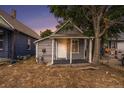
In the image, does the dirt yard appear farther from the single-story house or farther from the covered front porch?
the covered front porch

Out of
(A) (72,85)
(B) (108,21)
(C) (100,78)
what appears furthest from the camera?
(B) (108,21)

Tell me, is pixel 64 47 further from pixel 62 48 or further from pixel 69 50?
pixel 69 50

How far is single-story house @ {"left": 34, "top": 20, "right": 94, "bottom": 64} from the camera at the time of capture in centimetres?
1707

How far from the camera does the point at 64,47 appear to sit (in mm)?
18391

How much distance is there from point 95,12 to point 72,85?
264 inches

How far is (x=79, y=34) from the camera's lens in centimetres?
1761

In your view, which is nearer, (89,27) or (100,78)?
(100,78)

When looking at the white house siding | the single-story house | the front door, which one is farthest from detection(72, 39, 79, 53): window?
the white house siding

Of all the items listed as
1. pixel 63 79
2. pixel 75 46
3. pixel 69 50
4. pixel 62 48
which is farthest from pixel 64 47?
pixel 63 79

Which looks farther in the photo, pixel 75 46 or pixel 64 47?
pixel 75 46

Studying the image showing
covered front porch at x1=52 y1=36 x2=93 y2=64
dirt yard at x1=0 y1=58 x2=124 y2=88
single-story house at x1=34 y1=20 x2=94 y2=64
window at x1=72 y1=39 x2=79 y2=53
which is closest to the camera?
dirt yard at x1=0 y1=58 x2=124 y2=88

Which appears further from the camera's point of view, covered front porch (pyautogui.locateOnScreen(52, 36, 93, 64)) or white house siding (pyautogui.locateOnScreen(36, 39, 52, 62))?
covered front porch (pyautogui.locateOnScreen(52, 36, 93, 64))
